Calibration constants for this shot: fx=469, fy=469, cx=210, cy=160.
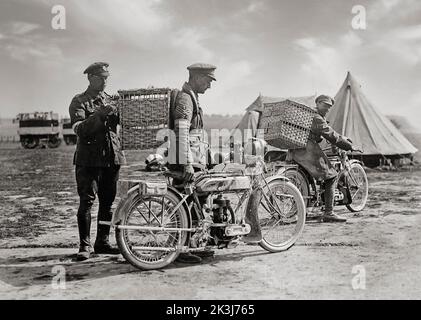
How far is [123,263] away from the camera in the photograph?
190 inches

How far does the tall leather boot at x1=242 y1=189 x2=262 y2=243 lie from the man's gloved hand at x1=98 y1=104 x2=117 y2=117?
170 centimetres

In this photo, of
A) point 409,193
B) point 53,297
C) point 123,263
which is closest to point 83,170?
point 123,263

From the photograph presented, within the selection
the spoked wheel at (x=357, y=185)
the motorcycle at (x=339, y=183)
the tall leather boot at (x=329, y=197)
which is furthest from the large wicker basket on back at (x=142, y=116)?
the spoked wheel at (x=357, y=185)

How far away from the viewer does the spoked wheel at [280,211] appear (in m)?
5.20

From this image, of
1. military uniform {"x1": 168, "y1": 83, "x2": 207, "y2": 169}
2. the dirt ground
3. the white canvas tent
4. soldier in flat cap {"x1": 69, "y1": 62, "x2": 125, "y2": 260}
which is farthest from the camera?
the white canvas tent

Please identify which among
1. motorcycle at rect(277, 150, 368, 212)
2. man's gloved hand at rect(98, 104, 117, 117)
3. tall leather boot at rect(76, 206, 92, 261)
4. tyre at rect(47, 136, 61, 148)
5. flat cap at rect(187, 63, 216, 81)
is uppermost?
tyre at rect(47, 136, 61, 148)

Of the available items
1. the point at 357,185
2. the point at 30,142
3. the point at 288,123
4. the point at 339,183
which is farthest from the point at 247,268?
the point at 30,142

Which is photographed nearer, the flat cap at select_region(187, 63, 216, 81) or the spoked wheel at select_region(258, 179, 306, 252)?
the flat cap at select_region(187, 63, 216, 81)

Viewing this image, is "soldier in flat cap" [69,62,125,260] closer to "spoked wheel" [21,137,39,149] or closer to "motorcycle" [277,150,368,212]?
"motorcycle" [277,150,368,212]

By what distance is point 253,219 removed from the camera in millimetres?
4926

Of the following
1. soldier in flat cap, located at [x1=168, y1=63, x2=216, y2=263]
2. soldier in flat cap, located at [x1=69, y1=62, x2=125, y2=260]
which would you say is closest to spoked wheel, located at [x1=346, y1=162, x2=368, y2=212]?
soldier in flat cap, located at [x1=168, y1=63, x2=216, y2=263]

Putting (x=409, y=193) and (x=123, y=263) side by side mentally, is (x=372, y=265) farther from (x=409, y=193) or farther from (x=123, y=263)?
(x=409, y=193)

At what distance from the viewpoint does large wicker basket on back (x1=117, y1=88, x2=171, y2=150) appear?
4.33 m

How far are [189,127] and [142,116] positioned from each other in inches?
22.1
